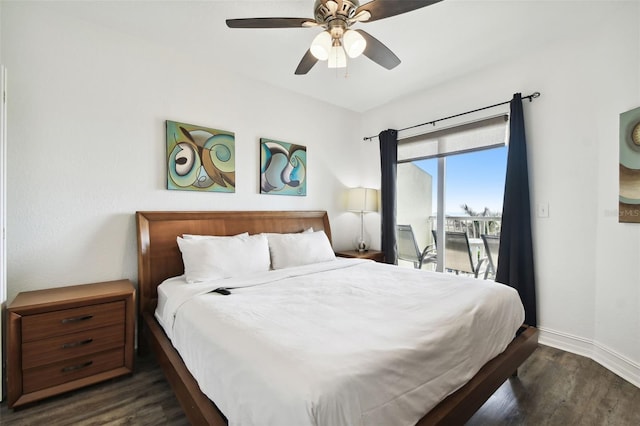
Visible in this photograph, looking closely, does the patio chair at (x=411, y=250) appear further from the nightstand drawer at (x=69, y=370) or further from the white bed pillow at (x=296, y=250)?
the nightstand drawer at (x=69, y=370)

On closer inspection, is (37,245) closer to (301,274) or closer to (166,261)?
(166,261)

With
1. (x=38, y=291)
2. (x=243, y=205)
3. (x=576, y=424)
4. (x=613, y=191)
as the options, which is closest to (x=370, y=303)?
(x=576, y=424)

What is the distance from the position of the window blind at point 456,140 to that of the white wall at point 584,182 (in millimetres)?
265

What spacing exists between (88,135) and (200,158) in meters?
0.85

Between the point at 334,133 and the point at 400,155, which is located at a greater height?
the point at 334,133

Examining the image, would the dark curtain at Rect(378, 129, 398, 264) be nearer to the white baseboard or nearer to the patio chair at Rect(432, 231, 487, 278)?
the patio chair at Rect(432, 231, 487, 278)

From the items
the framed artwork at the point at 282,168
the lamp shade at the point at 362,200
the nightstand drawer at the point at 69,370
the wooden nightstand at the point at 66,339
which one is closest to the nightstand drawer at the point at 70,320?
the wooden nightstand at the point at 66,339

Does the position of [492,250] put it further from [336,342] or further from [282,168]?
[336,342]

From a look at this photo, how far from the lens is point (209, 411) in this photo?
47.0 inches

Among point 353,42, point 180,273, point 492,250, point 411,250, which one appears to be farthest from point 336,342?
point 411,250

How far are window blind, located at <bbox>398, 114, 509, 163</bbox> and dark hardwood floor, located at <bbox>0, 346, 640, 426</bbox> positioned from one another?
210cm

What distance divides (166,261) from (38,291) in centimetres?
81

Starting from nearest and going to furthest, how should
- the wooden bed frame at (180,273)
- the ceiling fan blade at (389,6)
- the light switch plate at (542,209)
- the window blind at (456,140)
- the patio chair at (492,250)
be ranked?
the wooden bed frame at (180,273) → the ceiling fan blade at (389,6) → the light switch plate at (542,209) → the window blind at (456,140) → the patio chair at (492,250)

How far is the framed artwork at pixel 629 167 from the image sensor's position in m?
2.03
